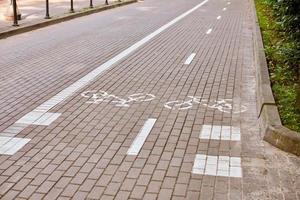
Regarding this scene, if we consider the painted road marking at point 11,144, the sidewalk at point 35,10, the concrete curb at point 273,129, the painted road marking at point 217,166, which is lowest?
the sidewalk at point 35,10

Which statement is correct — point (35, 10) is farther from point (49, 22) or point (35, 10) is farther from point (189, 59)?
point (189, 59)

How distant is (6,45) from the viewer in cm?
1534

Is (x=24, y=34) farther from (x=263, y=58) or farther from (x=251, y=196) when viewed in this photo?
(x=251, y=196)

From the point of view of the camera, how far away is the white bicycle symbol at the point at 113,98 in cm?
874

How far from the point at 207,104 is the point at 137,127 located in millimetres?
1798

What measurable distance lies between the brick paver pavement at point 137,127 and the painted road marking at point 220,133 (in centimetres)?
2

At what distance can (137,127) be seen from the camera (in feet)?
24.1

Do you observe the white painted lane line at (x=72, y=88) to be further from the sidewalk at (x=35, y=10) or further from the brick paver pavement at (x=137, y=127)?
the sidewalk at (x=35, y=10)

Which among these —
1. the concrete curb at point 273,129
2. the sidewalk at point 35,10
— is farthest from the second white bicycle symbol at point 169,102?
the sidewalk at point 35,10

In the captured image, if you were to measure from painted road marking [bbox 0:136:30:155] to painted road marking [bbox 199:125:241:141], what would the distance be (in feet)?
8.45

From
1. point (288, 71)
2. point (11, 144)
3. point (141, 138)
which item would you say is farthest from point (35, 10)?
point (141, 138)

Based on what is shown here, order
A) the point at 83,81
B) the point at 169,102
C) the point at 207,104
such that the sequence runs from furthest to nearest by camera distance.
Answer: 1. the point at 83,81
2. the point at 169,102
3. the point at 207,104

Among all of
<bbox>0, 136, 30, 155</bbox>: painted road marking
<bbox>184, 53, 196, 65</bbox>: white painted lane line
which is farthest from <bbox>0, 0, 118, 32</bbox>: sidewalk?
<bbox>0, 136, 30, 155</bbox>: painted road marking

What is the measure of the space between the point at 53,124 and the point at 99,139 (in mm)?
1069
